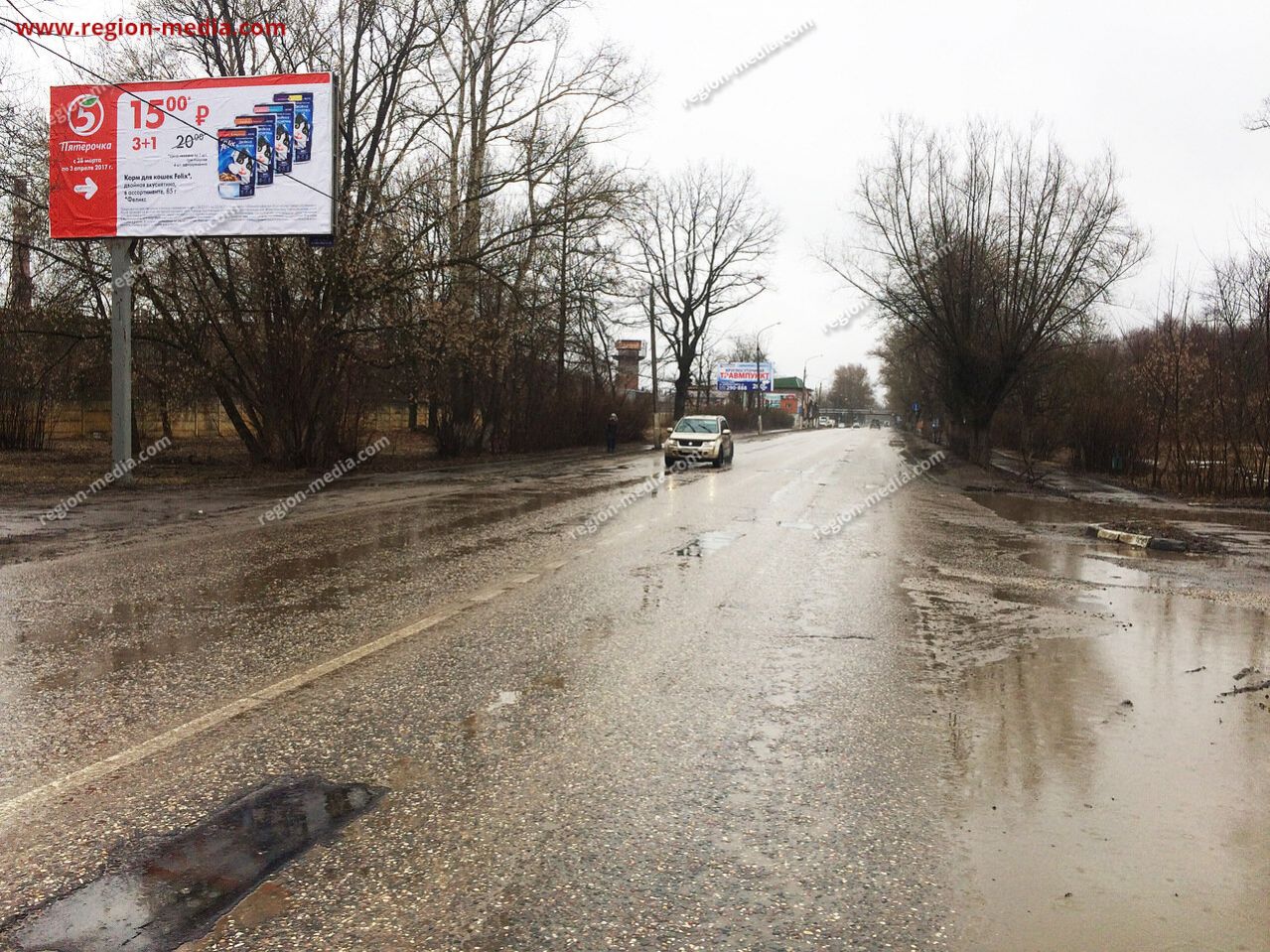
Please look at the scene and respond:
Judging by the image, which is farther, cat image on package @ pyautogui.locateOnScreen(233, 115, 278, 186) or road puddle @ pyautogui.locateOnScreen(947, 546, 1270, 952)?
cat image on package @ pyautogui.locateOnScreen(233, 115, 278, 186)

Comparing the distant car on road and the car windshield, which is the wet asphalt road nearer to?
the distant car on road

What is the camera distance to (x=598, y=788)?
4.00m

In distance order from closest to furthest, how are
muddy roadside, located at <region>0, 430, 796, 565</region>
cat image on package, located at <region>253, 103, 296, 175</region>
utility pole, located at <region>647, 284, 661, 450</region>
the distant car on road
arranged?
muddy roadside, located at <region>0, 430, 796, 565</region>
cat image on package, located at <region>253, 103, 296, 175</region>
the distant car on road
utility pole, located at <region>647, 284, 661, 450</region>

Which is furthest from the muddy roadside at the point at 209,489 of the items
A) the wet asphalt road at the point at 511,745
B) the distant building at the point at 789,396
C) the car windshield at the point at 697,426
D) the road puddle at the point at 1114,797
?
the distant building at the point at 789,396

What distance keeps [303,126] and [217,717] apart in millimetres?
15658

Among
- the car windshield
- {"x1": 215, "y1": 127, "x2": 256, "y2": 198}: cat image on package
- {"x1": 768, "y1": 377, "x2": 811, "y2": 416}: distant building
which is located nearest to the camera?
{"x1": 215, "y1": 127, "x2": 256, "y2": 198}: cat image on package

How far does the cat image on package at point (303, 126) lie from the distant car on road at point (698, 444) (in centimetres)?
1455

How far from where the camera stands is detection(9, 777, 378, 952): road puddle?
284 cm

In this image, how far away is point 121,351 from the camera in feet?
58.3

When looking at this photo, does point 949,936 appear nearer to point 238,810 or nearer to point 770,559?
point 238,810

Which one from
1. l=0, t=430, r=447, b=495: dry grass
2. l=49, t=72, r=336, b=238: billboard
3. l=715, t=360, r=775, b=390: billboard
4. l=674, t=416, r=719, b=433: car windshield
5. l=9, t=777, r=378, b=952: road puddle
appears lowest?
l=9, t=777, r=378, b=952: road puddle

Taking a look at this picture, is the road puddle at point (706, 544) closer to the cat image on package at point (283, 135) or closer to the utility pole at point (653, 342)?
the cat image on package at point (283, 135)

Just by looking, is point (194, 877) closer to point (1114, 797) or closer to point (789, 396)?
point (1114, 797)

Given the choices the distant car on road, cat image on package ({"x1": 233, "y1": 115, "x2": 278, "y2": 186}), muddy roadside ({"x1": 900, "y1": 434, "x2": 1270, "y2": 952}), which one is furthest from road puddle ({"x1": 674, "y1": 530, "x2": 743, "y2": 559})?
Answer: the distant car on road
